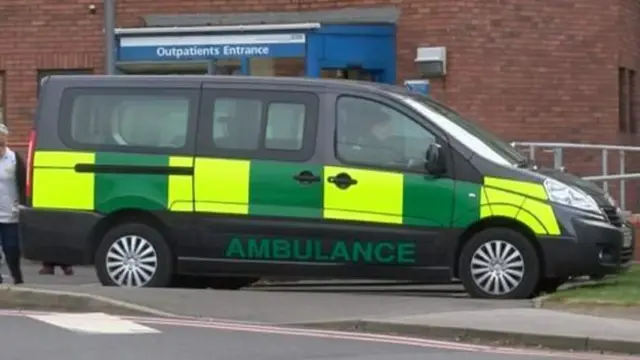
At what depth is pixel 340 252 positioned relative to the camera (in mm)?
13578

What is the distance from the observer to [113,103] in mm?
14125

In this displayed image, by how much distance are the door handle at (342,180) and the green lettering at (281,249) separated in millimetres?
694

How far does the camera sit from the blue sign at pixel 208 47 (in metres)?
19.2

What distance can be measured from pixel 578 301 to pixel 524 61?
270 inches

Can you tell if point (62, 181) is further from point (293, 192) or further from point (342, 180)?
point (342, 180)

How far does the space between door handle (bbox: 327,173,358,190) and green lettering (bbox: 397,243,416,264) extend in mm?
700

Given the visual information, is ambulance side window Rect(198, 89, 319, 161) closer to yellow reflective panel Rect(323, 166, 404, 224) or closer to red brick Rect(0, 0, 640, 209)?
yellow reflective panel Rect(323, 166, 404, 224)

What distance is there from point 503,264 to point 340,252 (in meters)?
1.43

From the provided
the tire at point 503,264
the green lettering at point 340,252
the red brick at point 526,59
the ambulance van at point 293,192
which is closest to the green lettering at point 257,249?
the ambulance van at point 293,192

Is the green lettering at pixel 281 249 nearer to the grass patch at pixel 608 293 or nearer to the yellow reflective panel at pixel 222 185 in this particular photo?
the yellow reflective panel at pixel 222 185

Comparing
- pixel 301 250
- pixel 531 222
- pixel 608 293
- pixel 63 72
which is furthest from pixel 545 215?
pixel 63 72

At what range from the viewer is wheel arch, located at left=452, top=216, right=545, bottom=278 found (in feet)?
43.4

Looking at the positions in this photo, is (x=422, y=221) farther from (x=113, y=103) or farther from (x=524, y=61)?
(x=524, y=61)

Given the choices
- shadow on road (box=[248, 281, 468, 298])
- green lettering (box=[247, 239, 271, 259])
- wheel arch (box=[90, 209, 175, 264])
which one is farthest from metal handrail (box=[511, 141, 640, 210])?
wheel arch (box=[90, 209, 175, 264])
